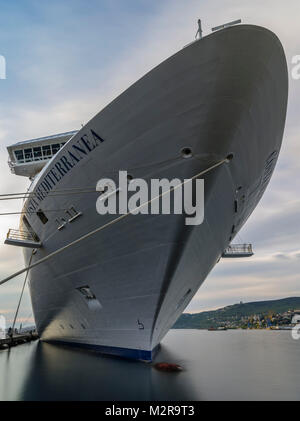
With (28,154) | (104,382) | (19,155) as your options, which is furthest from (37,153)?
(104,382)

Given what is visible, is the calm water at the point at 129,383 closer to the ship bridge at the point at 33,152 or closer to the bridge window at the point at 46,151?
the ship bridge at the point at 33,152

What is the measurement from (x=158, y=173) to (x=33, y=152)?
38.2ft

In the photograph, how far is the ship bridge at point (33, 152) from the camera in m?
17.1

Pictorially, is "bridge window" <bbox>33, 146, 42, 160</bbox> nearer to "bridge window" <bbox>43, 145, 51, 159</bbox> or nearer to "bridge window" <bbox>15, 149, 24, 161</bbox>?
"bridge window" <bbox>43, 145, 51, 159</bbox>

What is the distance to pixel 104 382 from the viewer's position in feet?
33.4

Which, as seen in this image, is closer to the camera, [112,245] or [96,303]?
[112,245]

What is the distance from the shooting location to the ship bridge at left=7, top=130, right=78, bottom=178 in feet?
56.0

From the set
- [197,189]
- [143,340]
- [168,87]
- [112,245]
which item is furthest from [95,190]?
[143,340]

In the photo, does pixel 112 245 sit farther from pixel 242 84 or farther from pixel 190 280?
pixel 242 84

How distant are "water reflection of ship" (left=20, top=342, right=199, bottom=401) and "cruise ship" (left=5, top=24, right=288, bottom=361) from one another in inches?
25.3

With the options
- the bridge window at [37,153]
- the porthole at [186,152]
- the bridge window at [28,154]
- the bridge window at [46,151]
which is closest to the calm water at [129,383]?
the porthole at [186,152]

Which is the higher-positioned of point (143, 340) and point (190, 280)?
point (190, 280)

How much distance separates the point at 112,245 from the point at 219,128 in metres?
4.68
